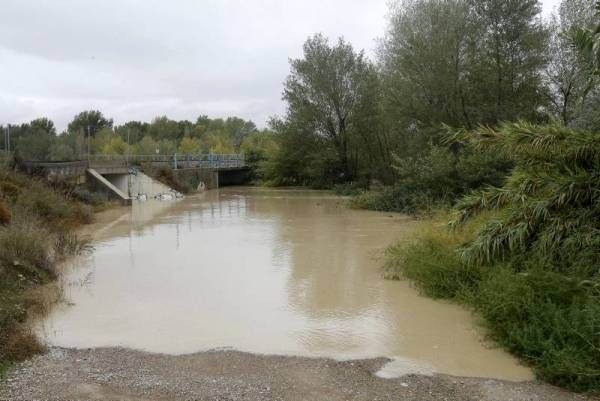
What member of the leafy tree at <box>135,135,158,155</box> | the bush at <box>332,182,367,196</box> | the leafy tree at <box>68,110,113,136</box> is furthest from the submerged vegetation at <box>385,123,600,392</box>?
the leafy tree at <box>68,110,113,136</box>

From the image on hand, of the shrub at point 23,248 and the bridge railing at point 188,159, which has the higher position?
the bridge railing at point 188,159

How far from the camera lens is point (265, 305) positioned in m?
8.70

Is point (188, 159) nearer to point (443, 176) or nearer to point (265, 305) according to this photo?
point (443, 176)

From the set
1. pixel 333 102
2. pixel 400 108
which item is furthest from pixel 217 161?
pixel 400 108

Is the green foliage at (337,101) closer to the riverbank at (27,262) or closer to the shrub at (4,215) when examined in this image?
the riverbank at (27,262)

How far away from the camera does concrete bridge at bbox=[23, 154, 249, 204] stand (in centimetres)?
2553

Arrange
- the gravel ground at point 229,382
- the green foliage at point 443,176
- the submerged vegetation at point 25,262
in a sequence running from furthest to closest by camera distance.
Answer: the green foliage at point 443,176
the submerged vegetation at point 25,262
the gravel ground at point 229,382

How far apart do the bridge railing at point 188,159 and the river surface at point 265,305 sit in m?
20.1

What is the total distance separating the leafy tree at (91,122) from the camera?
75562 millimetres

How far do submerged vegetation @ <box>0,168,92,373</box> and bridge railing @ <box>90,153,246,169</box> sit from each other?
15896 mm

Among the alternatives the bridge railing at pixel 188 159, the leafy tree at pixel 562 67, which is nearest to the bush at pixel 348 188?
the bridge railing at pixel 188 159

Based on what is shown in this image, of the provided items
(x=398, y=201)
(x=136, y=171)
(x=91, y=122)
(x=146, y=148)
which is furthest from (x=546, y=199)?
(x=91, y=122)

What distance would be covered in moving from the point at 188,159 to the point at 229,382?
35538mm

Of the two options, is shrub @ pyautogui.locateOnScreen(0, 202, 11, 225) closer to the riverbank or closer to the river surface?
the riverbank
